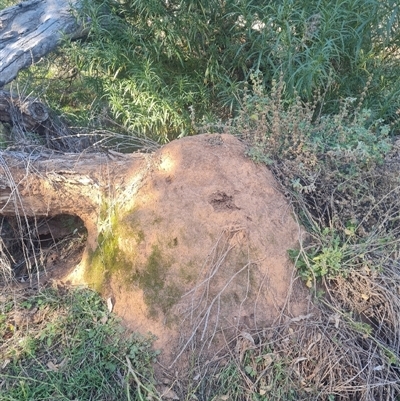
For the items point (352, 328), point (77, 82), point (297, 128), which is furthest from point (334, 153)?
point (77, 82)

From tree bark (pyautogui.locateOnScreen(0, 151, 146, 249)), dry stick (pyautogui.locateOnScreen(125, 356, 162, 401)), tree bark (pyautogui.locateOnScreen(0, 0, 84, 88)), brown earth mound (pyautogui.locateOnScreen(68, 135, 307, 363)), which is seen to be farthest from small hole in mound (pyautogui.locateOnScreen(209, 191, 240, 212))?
tree bark (pyautogui.locateOnScreen(0, 0, 84, 88))

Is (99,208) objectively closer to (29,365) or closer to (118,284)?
(118,284)

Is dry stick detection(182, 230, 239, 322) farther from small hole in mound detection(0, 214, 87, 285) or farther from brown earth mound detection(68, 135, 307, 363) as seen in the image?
small hole in mound detection(0, 214, 87, 285)

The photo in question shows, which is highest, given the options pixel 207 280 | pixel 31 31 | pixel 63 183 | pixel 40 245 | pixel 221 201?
pixel 31 31

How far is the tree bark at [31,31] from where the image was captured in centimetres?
439

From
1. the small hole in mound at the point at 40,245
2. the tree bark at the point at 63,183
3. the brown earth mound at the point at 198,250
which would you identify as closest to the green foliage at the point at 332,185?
the brown earth mound at the point at 198,250

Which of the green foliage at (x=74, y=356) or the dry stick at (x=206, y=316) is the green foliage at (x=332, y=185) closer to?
the dry stick at (x=206, y=316)

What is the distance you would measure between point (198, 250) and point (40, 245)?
1514 millimetres

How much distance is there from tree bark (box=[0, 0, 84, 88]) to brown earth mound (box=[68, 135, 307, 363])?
237 centimetres

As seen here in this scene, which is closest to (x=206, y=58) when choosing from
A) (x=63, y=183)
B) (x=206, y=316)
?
(x=63, y=183)

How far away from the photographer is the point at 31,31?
458 cm

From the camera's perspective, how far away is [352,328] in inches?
95.7

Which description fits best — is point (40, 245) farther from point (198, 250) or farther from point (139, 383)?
point (139, 383)

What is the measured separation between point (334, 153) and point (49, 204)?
2063 mm
